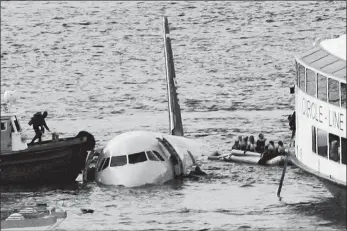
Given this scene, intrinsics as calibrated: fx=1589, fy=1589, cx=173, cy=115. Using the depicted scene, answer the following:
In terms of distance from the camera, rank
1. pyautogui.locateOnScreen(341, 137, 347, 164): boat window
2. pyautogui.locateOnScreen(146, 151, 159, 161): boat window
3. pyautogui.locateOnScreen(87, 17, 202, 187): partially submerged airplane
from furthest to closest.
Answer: pyautogui.locateOnScreen(146, 151, 159, 161): boat window → pyautogui.locateOnScreen(87, 17, 202, 187): partially submerged airplane → pyautogui.locateOnScreen(341, 137, 347, 164): boat window

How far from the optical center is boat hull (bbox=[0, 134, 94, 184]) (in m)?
97.6

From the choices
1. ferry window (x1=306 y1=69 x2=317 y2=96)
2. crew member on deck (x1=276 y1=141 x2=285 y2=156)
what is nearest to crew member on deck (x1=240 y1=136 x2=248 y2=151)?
crew member on deck (x1=276 y1=141 x2=285 y2=156)

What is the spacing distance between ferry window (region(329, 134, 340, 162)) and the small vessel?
1520 centimetres

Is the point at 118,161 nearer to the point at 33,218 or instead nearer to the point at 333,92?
the point at 33,218

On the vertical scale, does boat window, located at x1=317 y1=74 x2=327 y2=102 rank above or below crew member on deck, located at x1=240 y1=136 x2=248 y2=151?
above

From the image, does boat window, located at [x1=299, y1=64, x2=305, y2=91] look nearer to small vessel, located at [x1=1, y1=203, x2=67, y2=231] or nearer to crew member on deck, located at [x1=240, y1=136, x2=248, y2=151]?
small vessel, located at [x1=1, y1=203, x2=67, y2=231]

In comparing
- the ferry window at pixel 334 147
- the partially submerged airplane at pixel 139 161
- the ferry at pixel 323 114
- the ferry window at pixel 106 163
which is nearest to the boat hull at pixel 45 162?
the ferry window at pixel 106 163

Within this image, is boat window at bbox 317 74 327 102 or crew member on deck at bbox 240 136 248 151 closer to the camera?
boat window at bbox 317 74 327 102

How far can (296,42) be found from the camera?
18925 centimetres

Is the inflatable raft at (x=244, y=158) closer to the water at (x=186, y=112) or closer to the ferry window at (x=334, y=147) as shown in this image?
the water at (x=186, y=112)

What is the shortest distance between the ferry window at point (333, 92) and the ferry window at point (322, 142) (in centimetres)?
285

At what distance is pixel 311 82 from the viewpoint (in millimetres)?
85250

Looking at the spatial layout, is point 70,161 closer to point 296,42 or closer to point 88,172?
point 88,172

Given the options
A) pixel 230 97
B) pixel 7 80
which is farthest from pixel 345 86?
pixel 7 80
